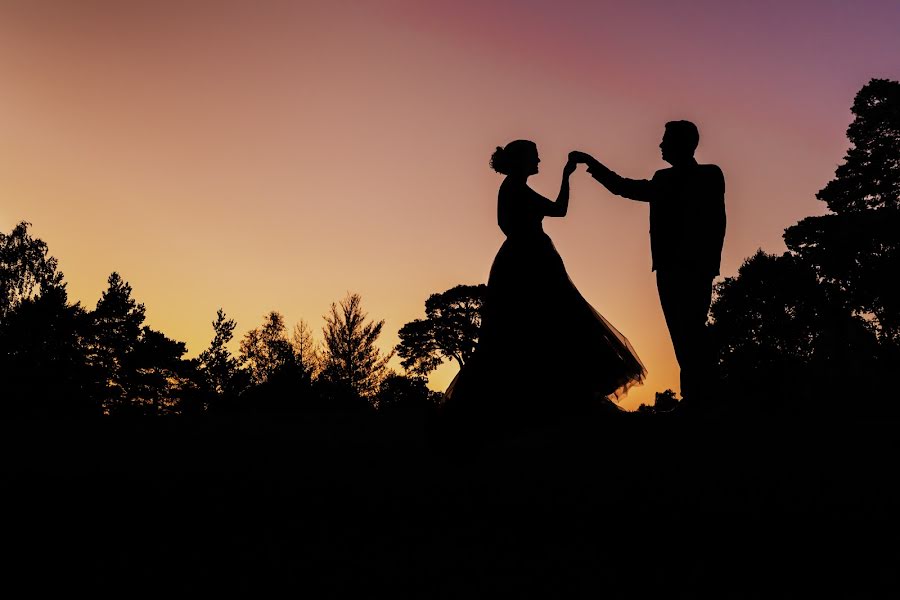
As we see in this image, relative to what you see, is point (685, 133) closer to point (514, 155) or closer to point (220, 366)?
point (514, 155)

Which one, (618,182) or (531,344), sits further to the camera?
(618,182)

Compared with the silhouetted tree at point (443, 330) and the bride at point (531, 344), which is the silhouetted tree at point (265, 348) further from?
the bride at point (531, 344)

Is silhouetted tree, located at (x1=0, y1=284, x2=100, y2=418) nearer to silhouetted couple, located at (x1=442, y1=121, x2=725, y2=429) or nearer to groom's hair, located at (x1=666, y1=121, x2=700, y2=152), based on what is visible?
silhouetted couple, located at (x1=442, y1=121, x2=725, y2=429)

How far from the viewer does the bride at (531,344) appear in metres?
5.15

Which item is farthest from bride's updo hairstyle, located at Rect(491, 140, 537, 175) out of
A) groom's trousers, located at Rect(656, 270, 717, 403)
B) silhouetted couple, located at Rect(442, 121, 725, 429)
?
groom's trousers, located at Rect(656, 270, 717, 403)

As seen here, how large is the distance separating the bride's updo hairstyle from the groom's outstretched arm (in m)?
1.21

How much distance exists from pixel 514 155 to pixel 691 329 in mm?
2804

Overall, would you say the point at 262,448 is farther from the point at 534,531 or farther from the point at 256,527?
the point at 534,531

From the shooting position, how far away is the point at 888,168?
30391mm

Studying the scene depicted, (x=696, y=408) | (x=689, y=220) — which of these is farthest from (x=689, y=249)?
(x=696, y=408)

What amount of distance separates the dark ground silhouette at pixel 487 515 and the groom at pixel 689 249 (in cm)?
70

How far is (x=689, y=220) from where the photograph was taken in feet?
21.3

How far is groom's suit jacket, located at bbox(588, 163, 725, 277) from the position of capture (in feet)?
21.4

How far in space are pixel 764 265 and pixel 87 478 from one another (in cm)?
4226
